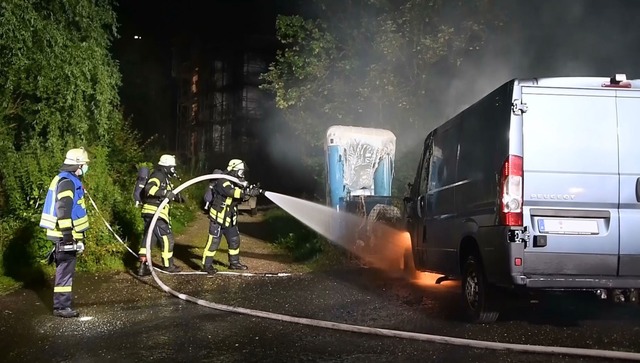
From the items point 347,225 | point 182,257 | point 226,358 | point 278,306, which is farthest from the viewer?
point 182,257

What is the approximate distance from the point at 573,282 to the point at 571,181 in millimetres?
820

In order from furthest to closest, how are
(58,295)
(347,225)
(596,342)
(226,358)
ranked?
(347,225), (58,295), (596,342), (226,358)

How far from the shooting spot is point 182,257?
10977 millimetres

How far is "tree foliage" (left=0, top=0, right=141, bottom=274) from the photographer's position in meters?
9.22

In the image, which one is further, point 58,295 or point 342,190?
point 342,190

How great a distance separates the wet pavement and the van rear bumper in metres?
0.48

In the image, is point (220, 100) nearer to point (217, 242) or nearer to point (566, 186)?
point (217, 242)

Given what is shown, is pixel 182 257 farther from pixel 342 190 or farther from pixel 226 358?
pixel 226 358

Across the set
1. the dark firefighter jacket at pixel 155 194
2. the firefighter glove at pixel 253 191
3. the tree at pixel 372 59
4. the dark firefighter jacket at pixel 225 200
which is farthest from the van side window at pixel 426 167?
the tree at pixel 372 59

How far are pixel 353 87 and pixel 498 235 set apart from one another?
971cm

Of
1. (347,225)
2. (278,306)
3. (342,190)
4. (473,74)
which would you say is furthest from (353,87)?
(278,306)

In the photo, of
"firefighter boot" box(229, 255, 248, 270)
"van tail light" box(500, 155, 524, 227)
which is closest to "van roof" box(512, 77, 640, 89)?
"van tail light" box(500, 155, 524, 227)

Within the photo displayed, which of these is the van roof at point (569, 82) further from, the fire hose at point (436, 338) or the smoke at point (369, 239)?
the smoke at point (369, 239)

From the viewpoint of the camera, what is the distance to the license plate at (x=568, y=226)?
4738 millimetres
